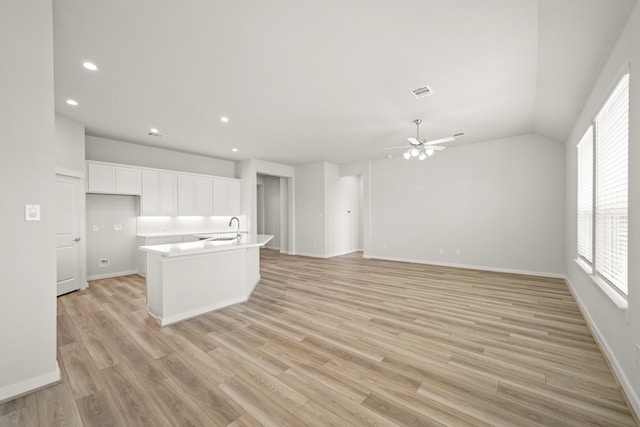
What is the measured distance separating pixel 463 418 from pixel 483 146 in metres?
6.21

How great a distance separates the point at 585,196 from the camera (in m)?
3.72

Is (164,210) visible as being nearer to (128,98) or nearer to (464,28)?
(128,98)

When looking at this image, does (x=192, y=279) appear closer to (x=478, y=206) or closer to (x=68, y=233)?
(x=68, y=233)

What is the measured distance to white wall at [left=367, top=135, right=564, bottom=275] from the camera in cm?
557

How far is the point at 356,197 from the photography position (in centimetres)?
1018

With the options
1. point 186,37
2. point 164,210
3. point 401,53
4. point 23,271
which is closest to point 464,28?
point 401,53

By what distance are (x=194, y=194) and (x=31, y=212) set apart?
5.07m

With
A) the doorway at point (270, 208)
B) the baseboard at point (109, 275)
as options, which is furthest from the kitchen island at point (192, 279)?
the doorway at point (270, 208)

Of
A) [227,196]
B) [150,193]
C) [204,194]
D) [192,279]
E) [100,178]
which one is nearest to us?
[192,279]

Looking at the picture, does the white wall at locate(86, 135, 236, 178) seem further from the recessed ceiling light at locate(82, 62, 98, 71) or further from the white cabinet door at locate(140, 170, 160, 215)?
the recessed ceiling light at locate(82, 62, 98, 71)

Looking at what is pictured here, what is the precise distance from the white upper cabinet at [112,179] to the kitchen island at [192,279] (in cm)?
297

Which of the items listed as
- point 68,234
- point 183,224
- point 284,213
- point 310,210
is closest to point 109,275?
point 68,234

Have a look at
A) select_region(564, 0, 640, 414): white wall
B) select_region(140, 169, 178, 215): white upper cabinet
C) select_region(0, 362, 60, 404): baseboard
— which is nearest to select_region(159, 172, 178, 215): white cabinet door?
select_region(140, 169, 178, 215): white upper cabinet

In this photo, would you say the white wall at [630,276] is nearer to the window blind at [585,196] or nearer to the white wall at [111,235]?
the window blind at [585,196]
